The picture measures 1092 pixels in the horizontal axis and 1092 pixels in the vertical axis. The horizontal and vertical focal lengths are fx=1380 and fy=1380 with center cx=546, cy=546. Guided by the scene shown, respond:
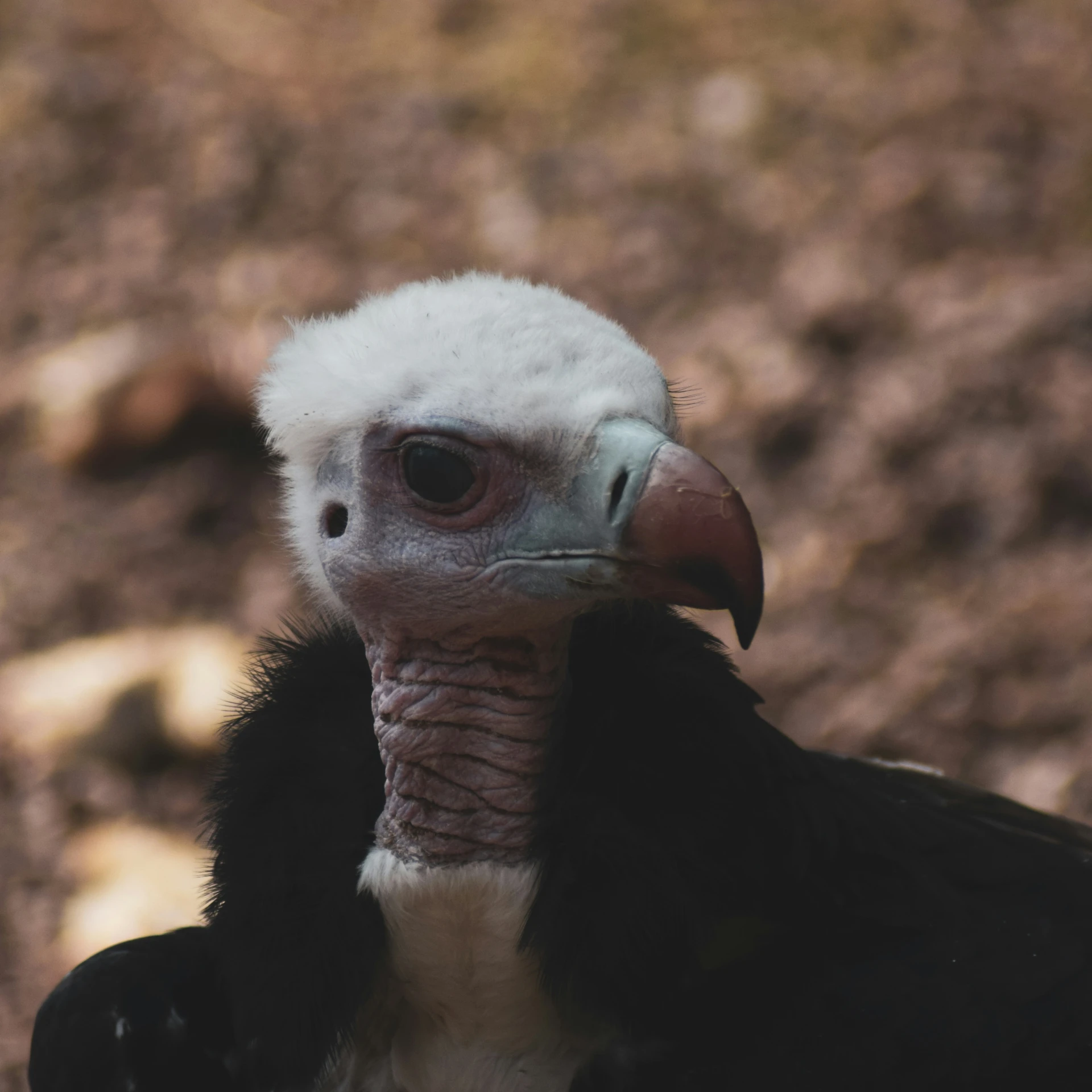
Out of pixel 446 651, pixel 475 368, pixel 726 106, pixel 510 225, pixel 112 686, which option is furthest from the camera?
pixel 726 106

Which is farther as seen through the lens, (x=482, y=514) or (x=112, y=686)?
(x=112, y=686)

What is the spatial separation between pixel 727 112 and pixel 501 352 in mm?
5223

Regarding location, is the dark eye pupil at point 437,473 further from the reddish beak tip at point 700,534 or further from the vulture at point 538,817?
the reddish beak tip at point 700,534

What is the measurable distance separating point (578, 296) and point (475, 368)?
407 centimetres

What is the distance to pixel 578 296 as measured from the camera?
616 centimetres

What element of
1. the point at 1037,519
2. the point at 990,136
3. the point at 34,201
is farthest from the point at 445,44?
the point at 1037,519

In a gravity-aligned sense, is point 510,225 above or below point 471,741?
above

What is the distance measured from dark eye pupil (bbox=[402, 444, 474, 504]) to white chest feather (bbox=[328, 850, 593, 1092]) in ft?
2.06

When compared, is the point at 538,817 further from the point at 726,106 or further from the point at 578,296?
the point at 726,106

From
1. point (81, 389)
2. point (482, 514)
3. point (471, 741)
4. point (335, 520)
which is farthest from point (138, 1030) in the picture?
point (81, 389)

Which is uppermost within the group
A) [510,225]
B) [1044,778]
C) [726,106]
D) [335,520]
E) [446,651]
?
[726,106]

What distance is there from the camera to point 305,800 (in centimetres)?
243

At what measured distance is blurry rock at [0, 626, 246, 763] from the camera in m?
4.73

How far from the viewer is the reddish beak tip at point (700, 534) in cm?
203
